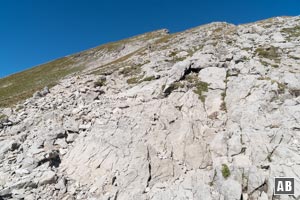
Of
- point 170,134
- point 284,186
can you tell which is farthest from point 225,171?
point 170,134

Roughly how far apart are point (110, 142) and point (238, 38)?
2164cm

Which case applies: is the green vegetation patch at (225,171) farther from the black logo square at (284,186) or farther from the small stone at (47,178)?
the small stone at (47,178)

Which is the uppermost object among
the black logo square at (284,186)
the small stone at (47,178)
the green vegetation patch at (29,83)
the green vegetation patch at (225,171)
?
the green vegetation patch at (29,83)

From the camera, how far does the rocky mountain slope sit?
14664 millimetres

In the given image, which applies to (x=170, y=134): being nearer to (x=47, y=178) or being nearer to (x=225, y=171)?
(x=225, y=171)

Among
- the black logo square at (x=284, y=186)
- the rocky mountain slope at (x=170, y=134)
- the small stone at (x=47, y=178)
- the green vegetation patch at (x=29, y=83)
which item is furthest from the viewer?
the green vegetation patch at (x=29, y=83)

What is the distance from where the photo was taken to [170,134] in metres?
18.3

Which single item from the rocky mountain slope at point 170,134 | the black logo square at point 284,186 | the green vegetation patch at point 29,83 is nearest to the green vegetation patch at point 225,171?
the rocky mountain slope at point 170,134

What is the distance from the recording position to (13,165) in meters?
17.5

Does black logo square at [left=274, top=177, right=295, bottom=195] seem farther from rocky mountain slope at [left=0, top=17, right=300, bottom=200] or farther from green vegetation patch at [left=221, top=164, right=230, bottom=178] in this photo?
green vegetation patch at [left=221, top=164, right=230, bottom=178]

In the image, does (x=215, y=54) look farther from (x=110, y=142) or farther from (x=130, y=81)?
(x=110, y=142)

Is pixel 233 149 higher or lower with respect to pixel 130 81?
lower

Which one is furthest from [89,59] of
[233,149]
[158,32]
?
[233,149]

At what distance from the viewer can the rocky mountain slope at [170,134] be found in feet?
48.1
